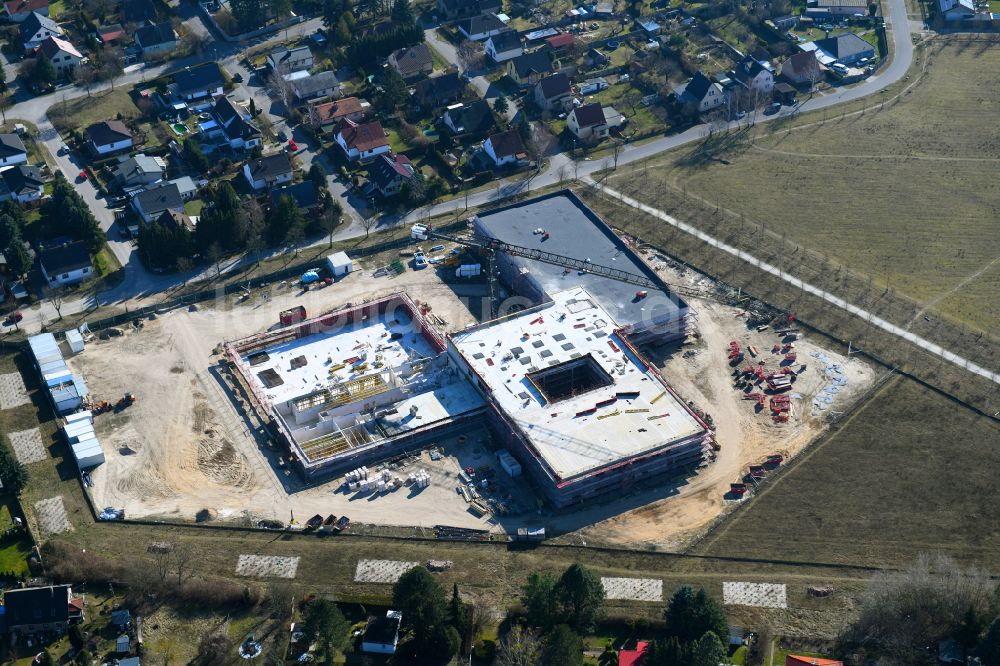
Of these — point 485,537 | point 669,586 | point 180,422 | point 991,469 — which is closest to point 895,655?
point 669,586

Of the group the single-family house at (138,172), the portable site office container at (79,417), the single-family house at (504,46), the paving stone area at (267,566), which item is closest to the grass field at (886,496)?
the paving stone area at (267,566)

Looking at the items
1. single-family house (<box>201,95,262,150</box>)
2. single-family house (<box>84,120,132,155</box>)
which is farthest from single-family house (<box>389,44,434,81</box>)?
single-family house (<box>84,120,132,155</box>)

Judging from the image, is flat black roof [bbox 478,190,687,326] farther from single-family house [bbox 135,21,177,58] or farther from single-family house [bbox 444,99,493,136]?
single-family house [bbox 135,21,177,58]

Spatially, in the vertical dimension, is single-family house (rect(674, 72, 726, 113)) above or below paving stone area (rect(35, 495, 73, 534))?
above

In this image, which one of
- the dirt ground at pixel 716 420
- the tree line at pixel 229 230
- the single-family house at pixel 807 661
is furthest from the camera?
the tree line at pixel 229 230

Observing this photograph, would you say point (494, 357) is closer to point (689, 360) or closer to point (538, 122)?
point (689, 360)

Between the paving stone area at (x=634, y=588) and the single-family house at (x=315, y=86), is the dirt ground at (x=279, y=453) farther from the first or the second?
the single-family house at (x=315, y=86)
